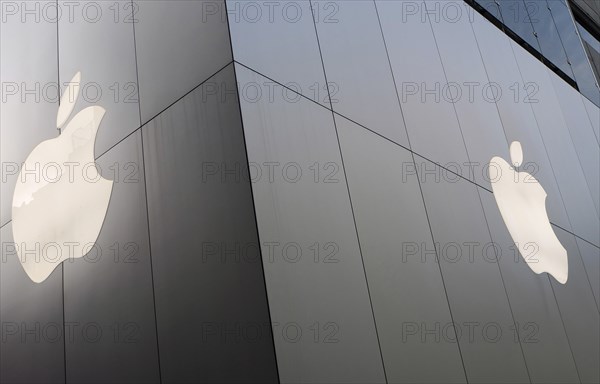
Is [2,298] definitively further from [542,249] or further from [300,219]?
[542,249]

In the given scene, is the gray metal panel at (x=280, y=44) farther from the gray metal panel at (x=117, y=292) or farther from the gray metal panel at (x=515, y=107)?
the gray metal panel at (x=515, y=107)

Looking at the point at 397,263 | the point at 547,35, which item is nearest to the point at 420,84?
the point at 397,263

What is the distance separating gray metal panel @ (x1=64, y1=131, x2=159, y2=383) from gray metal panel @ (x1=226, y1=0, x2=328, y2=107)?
1.20m

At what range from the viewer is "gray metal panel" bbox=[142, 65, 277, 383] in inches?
181

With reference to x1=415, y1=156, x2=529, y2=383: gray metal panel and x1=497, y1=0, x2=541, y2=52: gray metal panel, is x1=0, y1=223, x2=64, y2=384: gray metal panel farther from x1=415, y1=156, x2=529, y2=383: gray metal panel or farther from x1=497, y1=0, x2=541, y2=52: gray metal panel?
x1=497, y1=0, x2=541, y2=52: gray metal panel

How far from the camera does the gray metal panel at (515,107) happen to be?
10.6m

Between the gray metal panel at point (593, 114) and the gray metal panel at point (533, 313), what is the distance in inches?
268

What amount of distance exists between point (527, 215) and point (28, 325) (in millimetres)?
6599

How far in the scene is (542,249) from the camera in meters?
9.67

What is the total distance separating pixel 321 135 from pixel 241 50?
3.30 feet

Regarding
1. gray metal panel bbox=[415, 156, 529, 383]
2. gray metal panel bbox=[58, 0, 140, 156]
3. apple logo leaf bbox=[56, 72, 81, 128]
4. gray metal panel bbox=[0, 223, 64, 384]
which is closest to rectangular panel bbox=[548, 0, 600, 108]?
gray metal panel bbox=[415, 156, 529, 383]

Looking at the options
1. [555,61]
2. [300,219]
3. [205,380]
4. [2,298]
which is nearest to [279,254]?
[300,219]

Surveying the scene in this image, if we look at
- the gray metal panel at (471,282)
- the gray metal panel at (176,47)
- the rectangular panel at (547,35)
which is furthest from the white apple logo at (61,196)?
the rectangular panel at (547,35)

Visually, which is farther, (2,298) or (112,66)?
(2,298)
